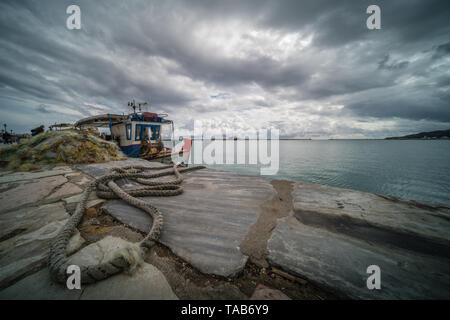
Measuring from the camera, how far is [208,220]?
6.00 feet

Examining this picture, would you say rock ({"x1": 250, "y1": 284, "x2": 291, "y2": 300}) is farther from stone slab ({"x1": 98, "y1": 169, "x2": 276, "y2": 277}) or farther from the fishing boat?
the fishing boat

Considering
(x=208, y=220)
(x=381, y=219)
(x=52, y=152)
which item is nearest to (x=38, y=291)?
(x=208, y=220)

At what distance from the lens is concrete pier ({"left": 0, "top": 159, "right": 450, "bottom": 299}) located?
Answer: 108 cm

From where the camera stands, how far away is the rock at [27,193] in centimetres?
204

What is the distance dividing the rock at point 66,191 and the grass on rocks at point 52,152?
2574 millimetres

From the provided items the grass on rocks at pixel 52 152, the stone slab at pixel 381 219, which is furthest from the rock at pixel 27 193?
the stone slab at pixel 381 219

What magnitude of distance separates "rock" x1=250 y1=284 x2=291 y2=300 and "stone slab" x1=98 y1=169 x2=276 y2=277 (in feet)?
0.60

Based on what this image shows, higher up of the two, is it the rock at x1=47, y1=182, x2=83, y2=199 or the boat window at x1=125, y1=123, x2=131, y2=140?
the boat window at x1=125, y1=123, x2=131, y2=140

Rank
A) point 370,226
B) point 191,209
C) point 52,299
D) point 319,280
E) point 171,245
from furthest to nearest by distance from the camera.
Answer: point 191,209, point 370,226, point 171,245, point 319,280, point 52,299

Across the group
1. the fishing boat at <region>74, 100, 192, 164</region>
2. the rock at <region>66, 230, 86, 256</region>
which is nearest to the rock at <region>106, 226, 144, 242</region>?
the rock at <region>66, 230, 86, 256</region>

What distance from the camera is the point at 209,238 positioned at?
1.50 meters
